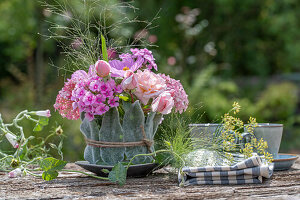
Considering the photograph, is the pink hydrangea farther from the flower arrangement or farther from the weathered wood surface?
the weathered wood surface

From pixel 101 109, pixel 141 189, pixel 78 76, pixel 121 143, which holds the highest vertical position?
pixel 78 76

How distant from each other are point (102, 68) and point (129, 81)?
0.27 ft

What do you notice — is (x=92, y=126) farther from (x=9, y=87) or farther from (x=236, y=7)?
(x=236, y=7)

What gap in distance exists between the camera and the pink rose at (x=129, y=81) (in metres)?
1.09

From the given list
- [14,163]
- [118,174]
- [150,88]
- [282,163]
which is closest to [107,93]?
[150,88]

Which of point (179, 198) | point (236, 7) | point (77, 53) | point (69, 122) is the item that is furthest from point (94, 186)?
point (236, 7)

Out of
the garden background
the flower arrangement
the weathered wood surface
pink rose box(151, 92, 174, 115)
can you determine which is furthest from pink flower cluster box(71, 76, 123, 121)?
the garden background

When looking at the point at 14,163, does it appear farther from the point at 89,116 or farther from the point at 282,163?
the point at 282,163

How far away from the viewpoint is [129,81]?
1088 millimetres

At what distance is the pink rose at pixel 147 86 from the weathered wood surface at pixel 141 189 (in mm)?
256

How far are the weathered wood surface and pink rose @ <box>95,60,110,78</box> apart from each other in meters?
0.31

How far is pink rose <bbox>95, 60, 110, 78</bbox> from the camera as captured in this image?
1064mm

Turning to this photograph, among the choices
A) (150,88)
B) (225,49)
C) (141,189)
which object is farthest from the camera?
(225,49)

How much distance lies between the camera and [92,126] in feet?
3.85
